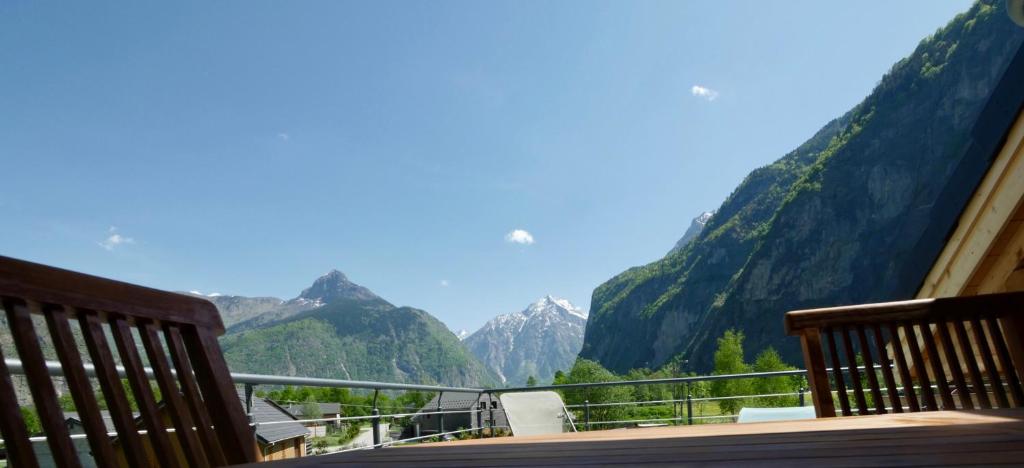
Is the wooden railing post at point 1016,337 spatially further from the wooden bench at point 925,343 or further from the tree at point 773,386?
the tree at point 773,386

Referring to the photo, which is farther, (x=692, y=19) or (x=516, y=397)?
(x=692, y=19)

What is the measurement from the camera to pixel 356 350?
174875 mm

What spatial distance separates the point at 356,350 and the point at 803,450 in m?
183

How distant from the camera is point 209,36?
81.8 feet

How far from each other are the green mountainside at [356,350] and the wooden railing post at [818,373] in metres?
152

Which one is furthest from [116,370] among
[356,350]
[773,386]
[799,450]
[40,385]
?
[356,350]

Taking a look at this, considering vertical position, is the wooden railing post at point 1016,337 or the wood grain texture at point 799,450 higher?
the wooden railing post at point 1016,337

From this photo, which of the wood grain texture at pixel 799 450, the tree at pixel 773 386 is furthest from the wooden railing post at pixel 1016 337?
the tree at pixel 773 386

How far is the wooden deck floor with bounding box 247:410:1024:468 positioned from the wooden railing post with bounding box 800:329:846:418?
0.61 meters

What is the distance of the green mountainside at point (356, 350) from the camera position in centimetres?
15162

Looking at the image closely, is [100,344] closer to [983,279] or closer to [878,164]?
[983,279]

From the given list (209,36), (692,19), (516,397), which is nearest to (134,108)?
(209,36)

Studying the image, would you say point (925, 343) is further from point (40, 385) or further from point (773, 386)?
point (773, 386)

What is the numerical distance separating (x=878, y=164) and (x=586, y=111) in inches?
1613
